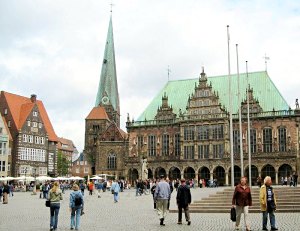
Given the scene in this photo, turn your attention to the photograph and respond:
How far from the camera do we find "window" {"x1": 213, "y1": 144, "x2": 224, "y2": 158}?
68938mm

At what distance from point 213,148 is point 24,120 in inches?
1093

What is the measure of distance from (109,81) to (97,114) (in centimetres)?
1142

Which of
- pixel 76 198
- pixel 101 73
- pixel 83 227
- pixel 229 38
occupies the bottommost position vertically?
pixel 83 227

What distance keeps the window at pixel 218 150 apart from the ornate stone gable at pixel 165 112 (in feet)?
30.0

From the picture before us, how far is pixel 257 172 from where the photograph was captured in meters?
66.4

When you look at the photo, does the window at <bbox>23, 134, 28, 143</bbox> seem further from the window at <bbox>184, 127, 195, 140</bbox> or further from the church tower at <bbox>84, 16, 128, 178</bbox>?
the window at <bbox>184, 127, 195, 140</bbox>

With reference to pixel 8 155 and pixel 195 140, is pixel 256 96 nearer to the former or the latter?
pixel 195 140

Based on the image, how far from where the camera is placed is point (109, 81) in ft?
348

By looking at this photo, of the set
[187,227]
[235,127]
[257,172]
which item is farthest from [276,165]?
[187,227]

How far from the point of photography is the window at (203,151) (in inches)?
2763

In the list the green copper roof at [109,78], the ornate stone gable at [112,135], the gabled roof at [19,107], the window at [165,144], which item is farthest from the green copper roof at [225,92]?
the green copper roof at [109,78]

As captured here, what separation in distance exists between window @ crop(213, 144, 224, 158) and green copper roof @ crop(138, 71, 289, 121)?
5.75 metres

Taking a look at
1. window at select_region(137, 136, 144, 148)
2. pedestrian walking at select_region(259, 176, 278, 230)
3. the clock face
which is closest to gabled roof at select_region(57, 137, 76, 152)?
the clock face

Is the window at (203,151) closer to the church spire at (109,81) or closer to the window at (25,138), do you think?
the window at (25,138)
